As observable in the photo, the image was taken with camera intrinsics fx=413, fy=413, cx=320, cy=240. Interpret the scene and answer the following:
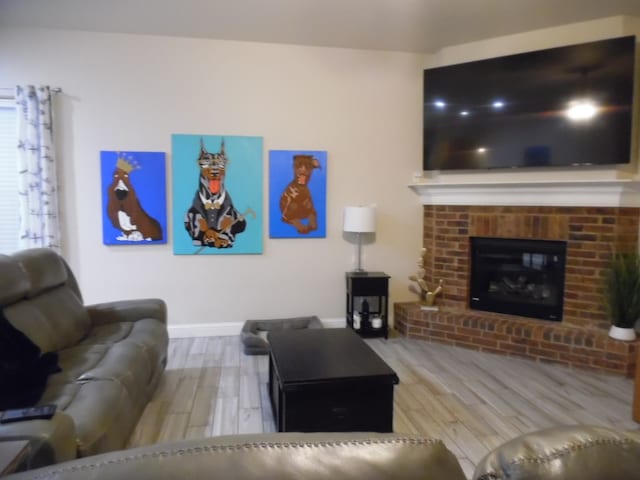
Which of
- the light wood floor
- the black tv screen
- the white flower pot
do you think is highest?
the black tv screen

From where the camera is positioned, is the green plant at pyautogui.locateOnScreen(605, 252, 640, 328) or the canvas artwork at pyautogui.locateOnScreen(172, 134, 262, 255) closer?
the green plant at pyautogui.locateOnScreen(605, 252, 640, 328)

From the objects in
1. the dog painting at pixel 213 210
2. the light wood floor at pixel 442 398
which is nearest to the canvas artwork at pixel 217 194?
the dog painting at pixel 213 210

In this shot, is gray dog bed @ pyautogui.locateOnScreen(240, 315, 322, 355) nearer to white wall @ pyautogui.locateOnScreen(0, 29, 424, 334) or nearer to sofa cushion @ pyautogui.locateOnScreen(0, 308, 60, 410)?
white wall @ pyautogui.locateOnScreen(0, 29, 424, 334)

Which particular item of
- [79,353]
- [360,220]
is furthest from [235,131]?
[79,353]

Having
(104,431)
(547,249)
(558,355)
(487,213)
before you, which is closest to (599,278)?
(547,249)

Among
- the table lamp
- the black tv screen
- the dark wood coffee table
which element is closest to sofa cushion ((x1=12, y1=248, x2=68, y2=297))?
the dark wood coffee table

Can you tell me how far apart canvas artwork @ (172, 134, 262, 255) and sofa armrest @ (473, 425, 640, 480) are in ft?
11.2

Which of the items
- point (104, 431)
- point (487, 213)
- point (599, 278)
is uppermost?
point (487, 213)

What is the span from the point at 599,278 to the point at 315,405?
2642mm

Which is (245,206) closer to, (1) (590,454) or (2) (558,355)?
(2) (558,355)

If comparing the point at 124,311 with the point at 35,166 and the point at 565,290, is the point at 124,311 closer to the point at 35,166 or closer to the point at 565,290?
Answer: the point at 35,166

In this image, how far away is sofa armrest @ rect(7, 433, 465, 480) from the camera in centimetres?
52

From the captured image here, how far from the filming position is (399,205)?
13.6 feet

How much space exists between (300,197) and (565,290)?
8.00 ft
